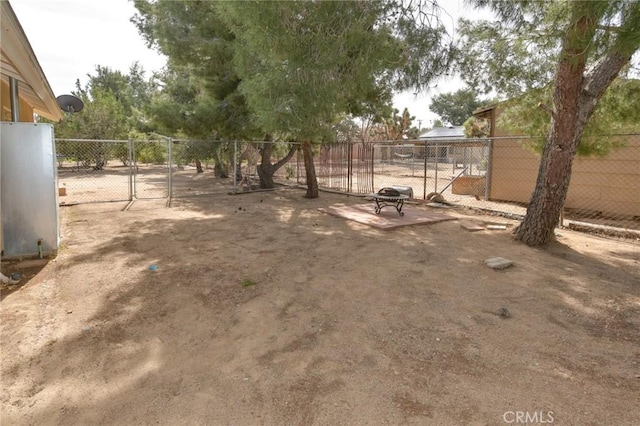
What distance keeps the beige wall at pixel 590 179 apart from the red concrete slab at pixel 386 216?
2.71 m

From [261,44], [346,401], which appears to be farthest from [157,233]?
[346,401]

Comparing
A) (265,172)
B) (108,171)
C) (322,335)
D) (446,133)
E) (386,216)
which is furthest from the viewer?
(446,133)

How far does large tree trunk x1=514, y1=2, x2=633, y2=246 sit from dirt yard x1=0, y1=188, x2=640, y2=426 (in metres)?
0.45

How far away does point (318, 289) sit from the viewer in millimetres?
4281

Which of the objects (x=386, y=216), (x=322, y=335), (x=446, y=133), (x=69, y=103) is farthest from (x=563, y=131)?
(x=446, y=133)

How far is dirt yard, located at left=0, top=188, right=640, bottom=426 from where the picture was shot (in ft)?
7.53

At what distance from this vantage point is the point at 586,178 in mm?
10109

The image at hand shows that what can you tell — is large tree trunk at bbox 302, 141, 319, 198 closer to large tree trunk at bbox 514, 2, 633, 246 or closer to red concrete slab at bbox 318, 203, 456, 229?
red concrete slab at bbox 318, 203, 456, 229

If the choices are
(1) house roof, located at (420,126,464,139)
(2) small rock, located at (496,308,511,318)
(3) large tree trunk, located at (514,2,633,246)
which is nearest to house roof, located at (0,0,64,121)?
(2) small rock, located at (496,308,511,318)

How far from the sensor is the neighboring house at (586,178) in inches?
365

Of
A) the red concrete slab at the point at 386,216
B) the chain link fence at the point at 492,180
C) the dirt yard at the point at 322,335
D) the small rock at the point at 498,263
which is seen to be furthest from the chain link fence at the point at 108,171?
the small rock at the point at 498,263

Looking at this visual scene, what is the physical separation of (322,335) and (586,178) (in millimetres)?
10310

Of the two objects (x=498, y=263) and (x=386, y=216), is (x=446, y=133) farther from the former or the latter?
(x=498, y=263)

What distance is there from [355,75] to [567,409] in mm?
4817
